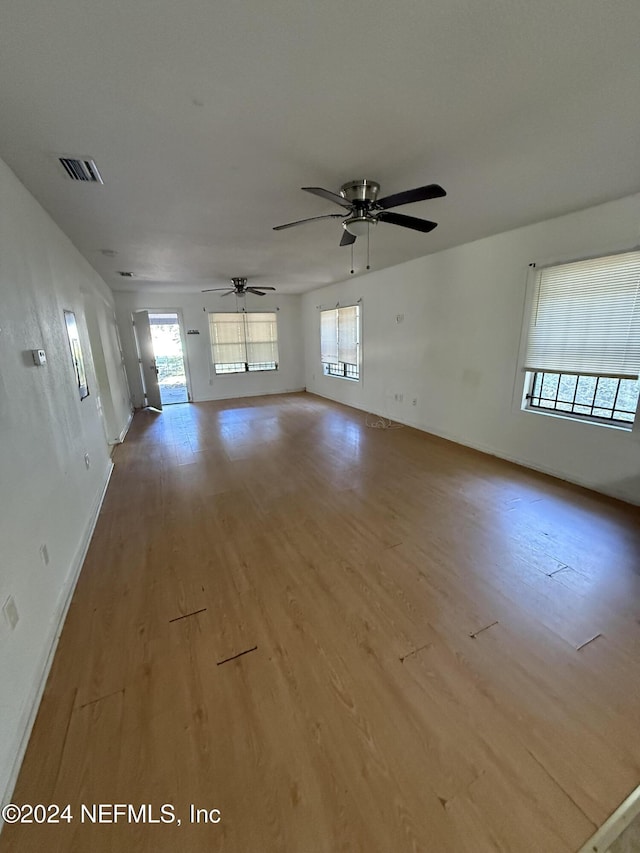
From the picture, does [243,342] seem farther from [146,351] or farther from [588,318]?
[588,318]

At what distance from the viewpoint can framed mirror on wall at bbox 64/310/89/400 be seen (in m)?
3.11

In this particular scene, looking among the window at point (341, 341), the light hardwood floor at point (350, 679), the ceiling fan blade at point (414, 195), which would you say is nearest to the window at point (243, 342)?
the window at point (341, 341)

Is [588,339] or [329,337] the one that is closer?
[588,339]

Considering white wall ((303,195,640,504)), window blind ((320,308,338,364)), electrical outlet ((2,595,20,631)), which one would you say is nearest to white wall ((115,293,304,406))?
window blind ((320,308,338,364))

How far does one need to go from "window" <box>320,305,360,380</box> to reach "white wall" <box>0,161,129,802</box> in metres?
4.67

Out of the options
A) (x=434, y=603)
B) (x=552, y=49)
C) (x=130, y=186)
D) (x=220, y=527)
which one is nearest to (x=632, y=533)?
(x=434, y=603)

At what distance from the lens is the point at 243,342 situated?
8.30 meters

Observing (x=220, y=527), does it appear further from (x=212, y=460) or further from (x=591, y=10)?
(x=591, y=10)

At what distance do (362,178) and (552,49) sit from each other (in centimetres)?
120

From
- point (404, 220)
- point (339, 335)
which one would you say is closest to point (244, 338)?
point (339, 335)

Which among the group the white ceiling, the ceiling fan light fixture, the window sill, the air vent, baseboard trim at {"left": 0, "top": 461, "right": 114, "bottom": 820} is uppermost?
the white ceiling

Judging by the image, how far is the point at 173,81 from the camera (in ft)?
4.73

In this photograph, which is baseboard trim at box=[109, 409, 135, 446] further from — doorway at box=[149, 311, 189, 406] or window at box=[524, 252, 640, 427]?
window at box=[524, 252, 640, 427]

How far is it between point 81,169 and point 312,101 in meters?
1.56
